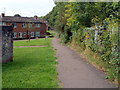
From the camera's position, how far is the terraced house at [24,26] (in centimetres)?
4114

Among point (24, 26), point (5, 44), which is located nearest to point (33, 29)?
point (24, 26)

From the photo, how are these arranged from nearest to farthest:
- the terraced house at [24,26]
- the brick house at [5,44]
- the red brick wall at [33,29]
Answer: the brick house at [5,44]
the terraced house at [24,26]
the red brick wall at [33,29]

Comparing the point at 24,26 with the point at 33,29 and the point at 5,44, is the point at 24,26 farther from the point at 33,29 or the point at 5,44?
the point at 5,44

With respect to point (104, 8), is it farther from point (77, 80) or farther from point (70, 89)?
point (70, 89)

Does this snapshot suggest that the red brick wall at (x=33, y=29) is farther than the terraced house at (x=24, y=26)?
Yes

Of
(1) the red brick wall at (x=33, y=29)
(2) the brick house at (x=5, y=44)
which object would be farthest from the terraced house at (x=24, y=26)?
(2) the brick house at (x=5, y=44)

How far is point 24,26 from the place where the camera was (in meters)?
44.0

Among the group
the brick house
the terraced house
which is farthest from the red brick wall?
the brick house

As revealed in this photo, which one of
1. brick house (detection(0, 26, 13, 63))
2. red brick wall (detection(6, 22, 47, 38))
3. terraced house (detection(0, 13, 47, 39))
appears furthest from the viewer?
red brick wall (detection(6, 22, 47, 38))

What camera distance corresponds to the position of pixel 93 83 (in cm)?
704

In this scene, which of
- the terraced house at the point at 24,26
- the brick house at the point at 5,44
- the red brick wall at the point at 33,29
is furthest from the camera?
the red brick wall at the point at 33,29

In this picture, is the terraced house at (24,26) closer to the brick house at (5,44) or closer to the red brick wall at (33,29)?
the red brick wall at (33,29)

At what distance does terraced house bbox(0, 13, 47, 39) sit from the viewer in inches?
1620

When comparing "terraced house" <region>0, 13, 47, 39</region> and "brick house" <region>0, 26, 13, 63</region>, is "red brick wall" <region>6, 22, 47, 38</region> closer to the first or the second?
"terraced house" <region>0, 13, 47, 39</region>
